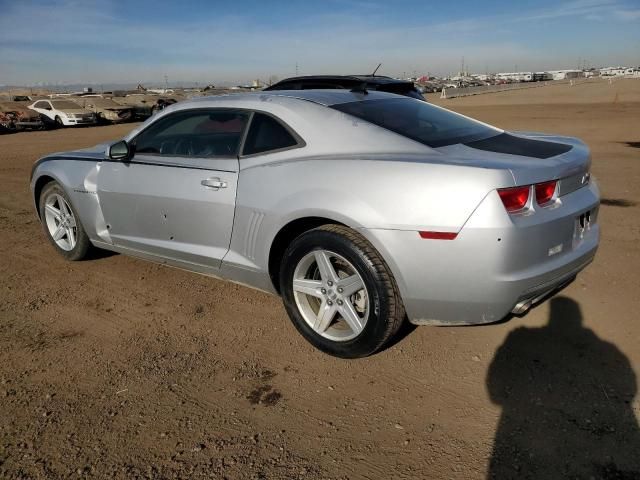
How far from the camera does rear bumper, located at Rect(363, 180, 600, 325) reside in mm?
2576

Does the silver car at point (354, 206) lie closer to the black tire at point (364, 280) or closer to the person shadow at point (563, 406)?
the black tire at point (364, 280)

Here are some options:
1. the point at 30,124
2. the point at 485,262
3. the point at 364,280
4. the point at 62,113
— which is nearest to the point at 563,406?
the point at 485,262

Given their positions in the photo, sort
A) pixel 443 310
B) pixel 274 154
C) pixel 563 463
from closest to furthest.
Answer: pixel 563 463 < pixel 443 310 < pixel 274 154

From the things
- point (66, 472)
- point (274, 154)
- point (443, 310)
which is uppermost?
point (274, 154)

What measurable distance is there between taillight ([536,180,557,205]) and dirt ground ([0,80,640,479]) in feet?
3.16

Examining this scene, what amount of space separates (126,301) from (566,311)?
3.19m

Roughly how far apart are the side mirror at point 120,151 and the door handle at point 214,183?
0.87 meters

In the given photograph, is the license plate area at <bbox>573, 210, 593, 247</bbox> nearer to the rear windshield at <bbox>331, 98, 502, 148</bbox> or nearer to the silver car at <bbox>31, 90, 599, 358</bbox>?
the silver car at <bbox>31, 90, 599, 358</bbox>

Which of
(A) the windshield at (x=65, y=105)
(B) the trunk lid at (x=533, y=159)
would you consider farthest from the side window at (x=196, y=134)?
(A) the windshield at (x=65, y=105)

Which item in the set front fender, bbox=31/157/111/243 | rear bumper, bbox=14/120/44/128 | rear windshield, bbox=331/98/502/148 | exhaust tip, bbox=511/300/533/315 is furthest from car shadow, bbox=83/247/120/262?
rear bumper, bbox=14/120/44/128

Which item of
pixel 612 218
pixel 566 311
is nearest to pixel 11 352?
pixel 566 311

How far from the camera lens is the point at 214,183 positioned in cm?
354

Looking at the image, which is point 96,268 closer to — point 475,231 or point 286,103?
point 286,103

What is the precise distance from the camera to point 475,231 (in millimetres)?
2582
